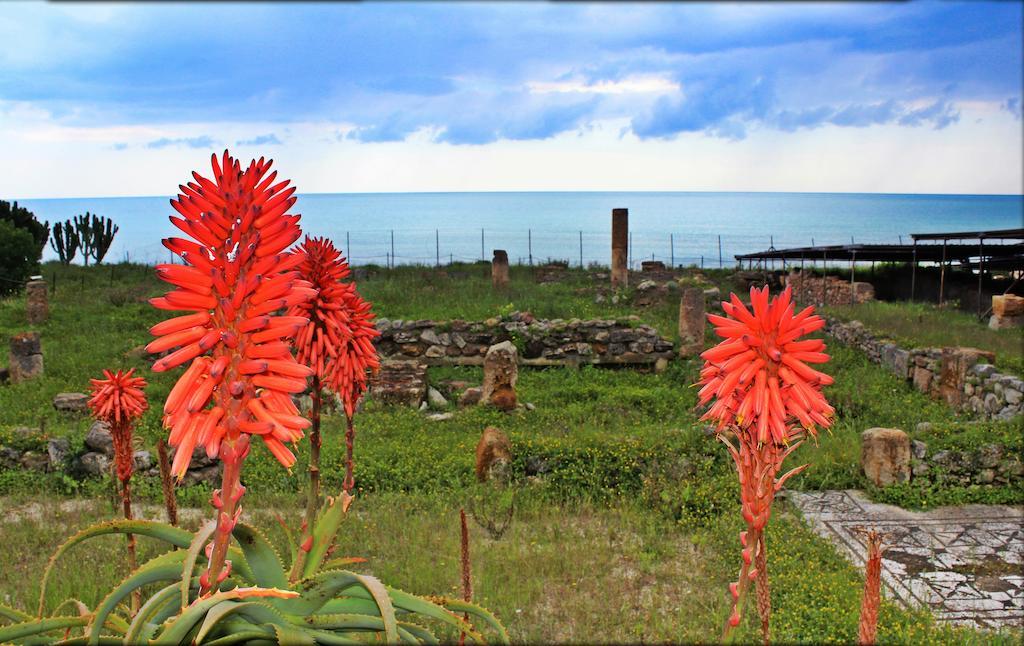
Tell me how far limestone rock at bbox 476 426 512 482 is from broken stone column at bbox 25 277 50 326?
1465cm

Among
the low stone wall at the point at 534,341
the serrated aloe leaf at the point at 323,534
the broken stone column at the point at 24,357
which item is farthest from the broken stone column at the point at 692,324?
the serrated aloe leaf at the point at 323,534

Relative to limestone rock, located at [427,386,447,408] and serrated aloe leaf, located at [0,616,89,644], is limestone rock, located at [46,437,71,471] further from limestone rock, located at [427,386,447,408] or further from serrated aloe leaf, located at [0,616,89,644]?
serrated aloe leaf, located at [0,616,89,644]

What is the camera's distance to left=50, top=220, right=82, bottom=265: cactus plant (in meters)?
32.7

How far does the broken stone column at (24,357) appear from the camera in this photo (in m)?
14.2

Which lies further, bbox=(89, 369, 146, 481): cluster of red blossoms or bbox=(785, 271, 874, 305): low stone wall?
bbox=(785, 271, 874, 305): low stone wall

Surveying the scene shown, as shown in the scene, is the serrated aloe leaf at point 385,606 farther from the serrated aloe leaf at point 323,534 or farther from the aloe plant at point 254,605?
the serrated aloe leaf at point 323,534

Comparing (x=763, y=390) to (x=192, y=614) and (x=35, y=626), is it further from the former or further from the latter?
(x=35, y=626)

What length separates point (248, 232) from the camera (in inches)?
72.7

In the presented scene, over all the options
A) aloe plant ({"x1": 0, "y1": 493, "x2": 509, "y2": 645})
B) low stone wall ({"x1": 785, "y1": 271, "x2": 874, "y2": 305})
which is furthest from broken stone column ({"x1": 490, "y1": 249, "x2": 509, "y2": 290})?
aloe plant ({"x1": 0, "y1": 493, "x2": 509, "y2": 645})

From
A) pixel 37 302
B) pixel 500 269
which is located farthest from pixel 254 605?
pixel 500 269

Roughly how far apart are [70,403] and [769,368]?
492 inches

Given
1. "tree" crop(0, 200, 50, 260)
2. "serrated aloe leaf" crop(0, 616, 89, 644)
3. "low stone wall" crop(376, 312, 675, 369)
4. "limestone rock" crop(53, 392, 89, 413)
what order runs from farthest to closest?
1. "tree" crop(0, 200, 50, 260)
2. "low stone wall" crop(376, 312, 675, 369)
3. "limestone rock" crop(53, 392, 89, 413)
4. "serrated aloe leaf" crop(0, 616, 89, 644)

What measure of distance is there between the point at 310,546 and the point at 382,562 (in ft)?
15.6

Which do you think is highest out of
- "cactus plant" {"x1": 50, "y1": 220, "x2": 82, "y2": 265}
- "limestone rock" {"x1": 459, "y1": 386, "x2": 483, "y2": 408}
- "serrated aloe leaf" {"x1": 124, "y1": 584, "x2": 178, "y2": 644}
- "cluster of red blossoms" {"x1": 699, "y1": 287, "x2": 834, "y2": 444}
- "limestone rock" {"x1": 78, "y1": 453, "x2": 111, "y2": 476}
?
"cactus plant" {"x1": 50, "y1": 220, "x2": 82, "y2": 265}
